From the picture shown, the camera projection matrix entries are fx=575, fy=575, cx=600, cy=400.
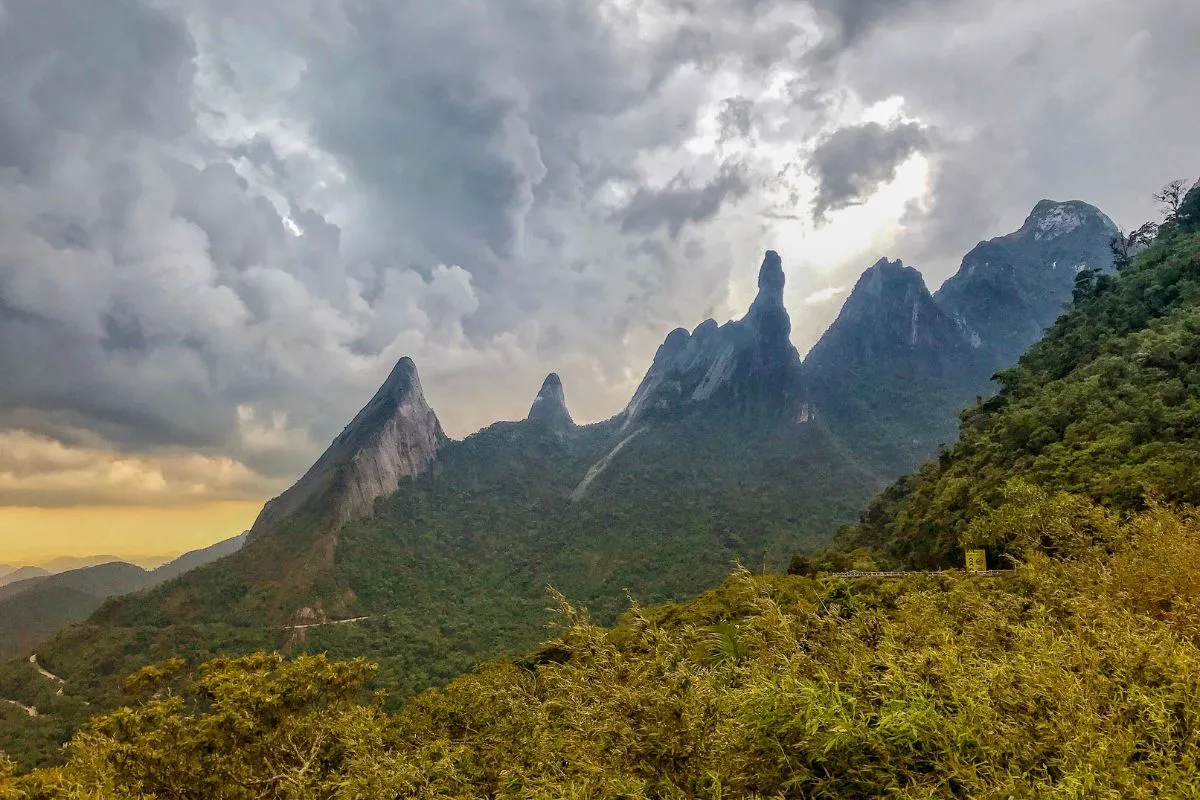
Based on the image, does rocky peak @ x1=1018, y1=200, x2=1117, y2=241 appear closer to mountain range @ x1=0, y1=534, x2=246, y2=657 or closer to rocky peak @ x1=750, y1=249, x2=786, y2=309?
rocky peak @ x1=750, y1=249, x2=786, y2=309

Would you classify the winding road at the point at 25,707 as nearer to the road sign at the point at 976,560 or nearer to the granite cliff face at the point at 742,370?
the road sign at the point at 976,560

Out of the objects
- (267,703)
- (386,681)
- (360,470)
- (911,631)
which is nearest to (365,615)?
(386,681)

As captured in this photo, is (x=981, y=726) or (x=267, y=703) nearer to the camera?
(x=981, y=726)

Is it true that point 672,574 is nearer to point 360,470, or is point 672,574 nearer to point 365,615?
point 365,615

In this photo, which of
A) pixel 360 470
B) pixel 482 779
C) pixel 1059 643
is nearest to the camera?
pixel 1059 643

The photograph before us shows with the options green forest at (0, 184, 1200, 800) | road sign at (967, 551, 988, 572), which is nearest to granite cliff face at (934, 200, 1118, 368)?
green forest at (0, 184, 1200, 800)

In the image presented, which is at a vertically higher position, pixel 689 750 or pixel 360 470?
pixel 360 470
